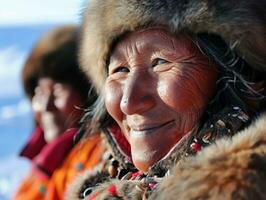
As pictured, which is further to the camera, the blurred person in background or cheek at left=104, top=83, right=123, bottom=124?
the blurred person in background

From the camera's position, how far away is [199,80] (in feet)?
6.59

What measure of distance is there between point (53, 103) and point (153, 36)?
208 cm

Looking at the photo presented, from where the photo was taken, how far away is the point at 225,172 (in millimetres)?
1647

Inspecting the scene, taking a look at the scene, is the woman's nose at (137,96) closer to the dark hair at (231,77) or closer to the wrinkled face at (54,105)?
the dark hair at (231,77)

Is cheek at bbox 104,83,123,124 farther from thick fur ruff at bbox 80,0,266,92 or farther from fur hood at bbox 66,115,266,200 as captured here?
fur hood at bbox 66,115,266,200

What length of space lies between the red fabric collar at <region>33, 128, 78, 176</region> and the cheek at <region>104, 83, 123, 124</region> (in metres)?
1.62

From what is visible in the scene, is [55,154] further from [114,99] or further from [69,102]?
[114,99]

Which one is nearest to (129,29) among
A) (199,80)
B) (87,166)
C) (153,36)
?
(153,36)

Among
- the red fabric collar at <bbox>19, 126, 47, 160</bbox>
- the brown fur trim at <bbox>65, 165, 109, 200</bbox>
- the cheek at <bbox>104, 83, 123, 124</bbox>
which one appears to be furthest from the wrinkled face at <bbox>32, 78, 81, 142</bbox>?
the cheek at <bbox>104, 83, 123, 124</bbox>

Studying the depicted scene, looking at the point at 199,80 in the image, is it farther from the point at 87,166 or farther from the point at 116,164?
the point at 87,166

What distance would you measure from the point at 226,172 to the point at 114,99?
537mm

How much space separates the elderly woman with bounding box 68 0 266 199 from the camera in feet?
6.34

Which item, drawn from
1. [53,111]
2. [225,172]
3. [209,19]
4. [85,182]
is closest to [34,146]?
[53,111]

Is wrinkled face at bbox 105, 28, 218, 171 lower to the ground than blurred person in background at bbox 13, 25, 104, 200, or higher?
higher
